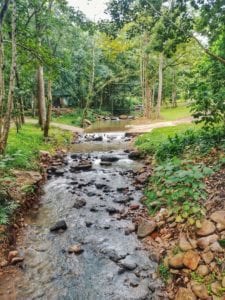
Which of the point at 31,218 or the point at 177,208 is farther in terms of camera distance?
the point at 31,218

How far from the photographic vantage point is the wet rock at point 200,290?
3.62 meters

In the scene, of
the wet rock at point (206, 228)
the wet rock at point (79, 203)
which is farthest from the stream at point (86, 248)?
the wet rock at point (206, 228)

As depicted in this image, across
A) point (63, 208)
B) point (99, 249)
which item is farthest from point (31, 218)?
point (99, 249)

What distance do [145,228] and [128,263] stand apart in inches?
42.4

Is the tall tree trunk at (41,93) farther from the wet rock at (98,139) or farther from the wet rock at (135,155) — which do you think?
the wet rock at (135,155)

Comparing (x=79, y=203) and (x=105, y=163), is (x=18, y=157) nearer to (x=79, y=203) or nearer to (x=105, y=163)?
(x=79, y=203)

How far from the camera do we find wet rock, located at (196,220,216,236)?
446 centimetres

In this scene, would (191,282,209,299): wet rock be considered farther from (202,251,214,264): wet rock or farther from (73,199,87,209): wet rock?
(73,199,87,209): wet rock

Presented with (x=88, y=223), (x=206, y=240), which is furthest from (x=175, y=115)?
(x=206, y=240)

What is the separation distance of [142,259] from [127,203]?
7.93 ft

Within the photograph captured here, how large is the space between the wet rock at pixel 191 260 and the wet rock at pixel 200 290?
1.00ft

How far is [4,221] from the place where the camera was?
527 cm

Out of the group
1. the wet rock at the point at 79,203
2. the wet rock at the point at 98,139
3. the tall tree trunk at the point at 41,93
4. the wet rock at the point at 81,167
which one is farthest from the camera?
the wet rock at the point at 98,139

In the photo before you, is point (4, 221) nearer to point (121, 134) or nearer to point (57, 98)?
point (121, 134)
